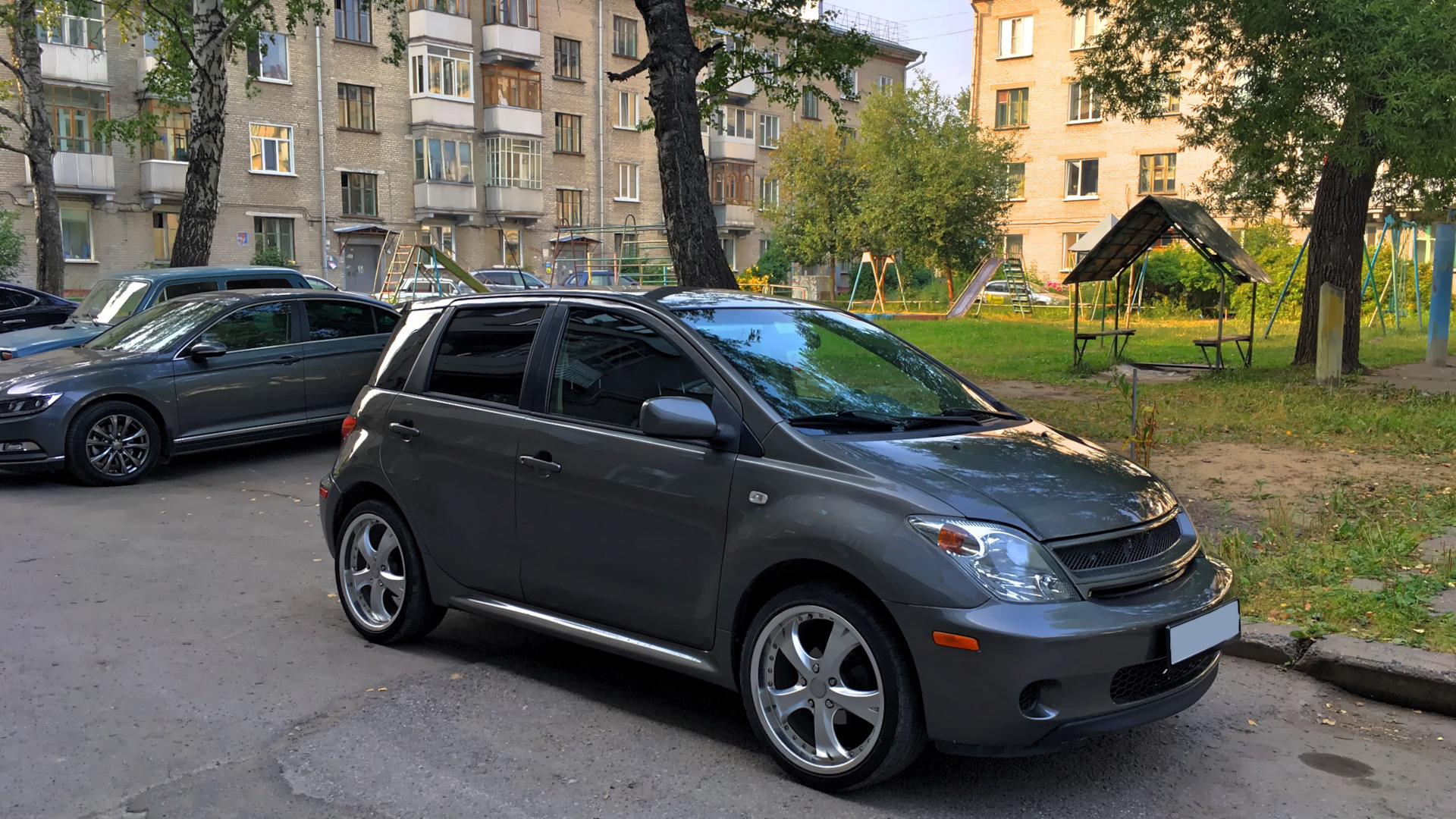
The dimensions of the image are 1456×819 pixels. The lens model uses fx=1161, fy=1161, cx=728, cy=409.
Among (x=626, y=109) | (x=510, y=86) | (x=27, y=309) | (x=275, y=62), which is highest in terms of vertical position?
(x=510, y=86)

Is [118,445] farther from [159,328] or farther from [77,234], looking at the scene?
[77,234]

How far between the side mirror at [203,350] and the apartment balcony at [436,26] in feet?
120

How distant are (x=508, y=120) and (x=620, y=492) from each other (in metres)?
44.0

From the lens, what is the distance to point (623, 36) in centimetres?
5172

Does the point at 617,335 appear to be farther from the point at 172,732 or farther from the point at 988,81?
the point at 988,81

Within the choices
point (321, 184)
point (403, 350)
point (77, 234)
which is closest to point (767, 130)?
point (321, 184)

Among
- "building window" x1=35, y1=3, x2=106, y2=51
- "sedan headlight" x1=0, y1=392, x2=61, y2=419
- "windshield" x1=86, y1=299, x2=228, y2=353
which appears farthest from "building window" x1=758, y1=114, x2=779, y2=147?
"sedan headlight" x1=0, y1=392, x2=61, y2=419

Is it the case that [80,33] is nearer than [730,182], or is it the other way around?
[80,33]

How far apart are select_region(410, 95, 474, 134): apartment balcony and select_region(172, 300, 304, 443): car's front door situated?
116 ft

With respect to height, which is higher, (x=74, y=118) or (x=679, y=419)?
(x=74, y=118)

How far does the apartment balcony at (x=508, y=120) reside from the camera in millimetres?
45875

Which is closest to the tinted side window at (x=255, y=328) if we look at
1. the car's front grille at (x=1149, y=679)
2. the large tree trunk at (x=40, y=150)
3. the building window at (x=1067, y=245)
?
the car's front grille at (x=1149, y=679)

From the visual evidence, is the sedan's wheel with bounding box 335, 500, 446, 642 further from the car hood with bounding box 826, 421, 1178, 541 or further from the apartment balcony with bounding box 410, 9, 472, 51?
the apartment balcony with bounding box 410, 9, 472, 51

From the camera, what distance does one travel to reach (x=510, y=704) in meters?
4.80
